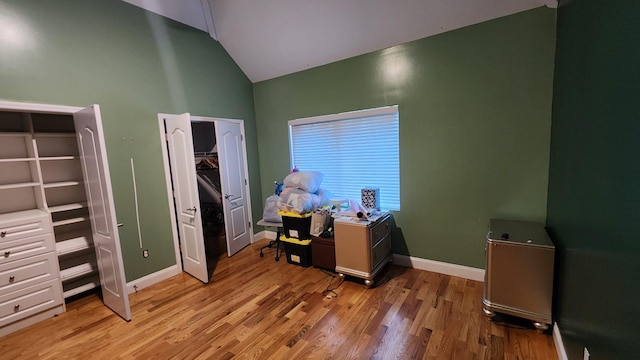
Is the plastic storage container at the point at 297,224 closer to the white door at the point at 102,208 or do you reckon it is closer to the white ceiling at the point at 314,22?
the white door at the point at 102,208

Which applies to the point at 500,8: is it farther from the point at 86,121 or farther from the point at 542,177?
the point at 86,121

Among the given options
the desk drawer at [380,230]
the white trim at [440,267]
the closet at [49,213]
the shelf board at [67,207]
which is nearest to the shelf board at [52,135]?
the closet at [49,213]

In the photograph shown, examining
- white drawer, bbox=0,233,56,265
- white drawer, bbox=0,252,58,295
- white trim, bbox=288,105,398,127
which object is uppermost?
white trim, bbox=288,105,398,127

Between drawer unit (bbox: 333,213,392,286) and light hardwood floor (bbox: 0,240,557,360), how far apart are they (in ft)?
0.59

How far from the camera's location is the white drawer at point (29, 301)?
2.26 m

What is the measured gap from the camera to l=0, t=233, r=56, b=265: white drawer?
2221 mm

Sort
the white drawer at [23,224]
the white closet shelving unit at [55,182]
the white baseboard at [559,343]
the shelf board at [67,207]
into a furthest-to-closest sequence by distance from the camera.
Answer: the shelf board at [67,207] < the white closet shelving unit at [55,182] < the white drawer at [23,224] < the white baseboard at [559,343]

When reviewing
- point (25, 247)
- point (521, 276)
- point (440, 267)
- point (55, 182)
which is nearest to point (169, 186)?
point (55, 182)

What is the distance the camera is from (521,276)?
2.04 meters

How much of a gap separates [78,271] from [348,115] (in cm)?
348

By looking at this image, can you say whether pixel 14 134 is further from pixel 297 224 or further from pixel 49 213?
pixel 297 224

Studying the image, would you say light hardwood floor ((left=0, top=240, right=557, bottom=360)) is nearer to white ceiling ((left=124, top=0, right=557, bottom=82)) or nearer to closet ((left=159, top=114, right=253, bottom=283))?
closet ((left=159, top=114, right=253, bottom=283))

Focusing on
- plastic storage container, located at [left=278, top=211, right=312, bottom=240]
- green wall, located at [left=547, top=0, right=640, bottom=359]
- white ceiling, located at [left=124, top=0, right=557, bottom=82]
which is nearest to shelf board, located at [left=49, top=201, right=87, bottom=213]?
plastic storage container, located at [left=278, top=211, right=312, bottom=240]

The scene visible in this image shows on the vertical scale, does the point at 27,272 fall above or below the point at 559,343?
above
